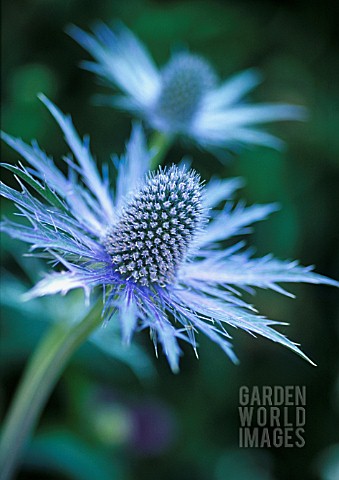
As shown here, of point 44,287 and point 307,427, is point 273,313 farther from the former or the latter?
point 44,287

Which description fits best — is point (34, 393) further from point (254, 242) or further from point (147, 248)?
point (254, 242)

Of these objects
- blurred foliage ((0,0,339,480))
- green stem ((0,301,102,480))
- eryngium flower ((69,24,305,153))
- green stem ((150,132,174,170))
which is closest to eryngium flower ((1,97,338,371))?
green stem ((0,301,102,480))

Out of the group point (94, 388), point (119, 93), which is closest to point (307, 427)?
point (94, 388)

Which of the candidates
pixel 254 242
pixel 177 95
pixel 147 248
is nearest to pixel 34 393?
pixel 147 248

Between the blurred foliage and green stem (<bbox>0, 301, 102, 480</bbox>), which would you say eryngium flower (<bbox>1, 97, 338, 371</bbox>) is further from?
the blurred foliage

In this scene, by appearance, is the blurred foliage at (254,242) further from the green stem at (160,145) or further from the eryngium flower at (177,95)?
the green stem at (160,145)

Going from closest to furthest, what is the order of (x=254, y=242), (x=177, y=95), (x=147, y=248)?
(x=147, y=248), (x=177, y=95), (x=254, y=242)

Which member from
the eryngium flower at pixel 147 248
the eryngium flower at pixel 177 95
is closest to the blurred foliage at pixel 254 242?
the eryngium flower at pixel 177 95
